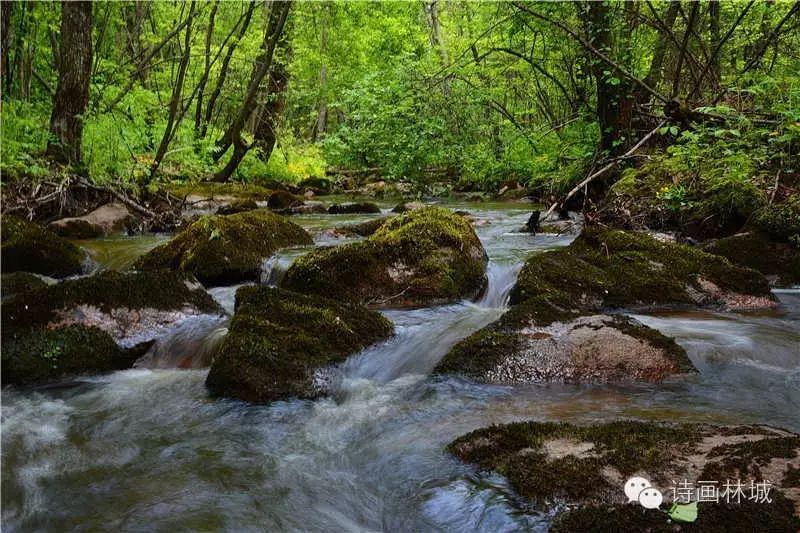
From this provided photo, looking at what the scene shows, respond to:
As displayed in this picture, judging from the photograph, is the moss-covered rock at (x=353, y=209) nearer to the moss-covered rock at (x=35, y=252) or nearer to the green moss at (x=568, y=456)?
the moss-covered rock at (x=35, y=252)

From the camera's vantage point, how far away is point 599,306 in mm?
5562

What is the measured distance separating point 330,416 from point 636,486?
80.3 inches

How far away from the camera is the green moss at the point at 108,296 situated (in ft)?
15.5

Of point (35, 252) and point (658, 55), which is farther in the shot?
point (658, 55)

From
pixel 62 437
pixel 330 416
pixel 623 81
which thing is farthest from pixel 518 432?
pixel 623 81

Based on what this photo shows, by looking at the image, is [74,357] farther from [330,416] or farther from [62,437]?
[330,416]

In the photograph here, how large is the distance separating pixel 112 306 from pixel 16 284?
157 centimetres

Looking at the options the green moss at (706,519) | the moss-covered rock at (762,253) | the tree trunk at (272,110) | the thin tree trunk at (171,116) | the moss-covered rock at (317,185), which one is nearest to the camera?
the green moss at (706,519)

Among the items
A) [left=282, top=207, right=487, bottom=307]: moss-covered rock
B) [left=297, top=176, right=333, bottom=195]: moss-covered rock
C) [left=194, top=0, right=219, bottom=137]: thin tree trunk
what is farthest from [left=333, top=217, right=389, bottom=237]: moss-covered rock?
[left=297, top=176, right=333, bottom=195]: moss-covered rock

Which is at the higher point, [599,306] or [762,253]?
[762,253]

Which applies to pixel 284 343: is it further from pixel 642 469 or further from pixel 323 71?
pixel 323 71

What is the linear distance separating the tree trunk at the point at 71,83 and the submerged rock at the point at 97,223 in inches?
34.1

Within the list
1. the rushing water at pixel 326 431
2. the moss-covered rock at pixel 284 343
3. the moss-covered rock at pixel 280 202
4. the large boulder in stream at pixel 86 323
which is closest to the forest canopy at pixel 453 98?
the moss-covered rock at pixel 280 202

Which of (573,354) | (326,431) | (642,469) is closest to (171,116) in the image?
(326,431)
